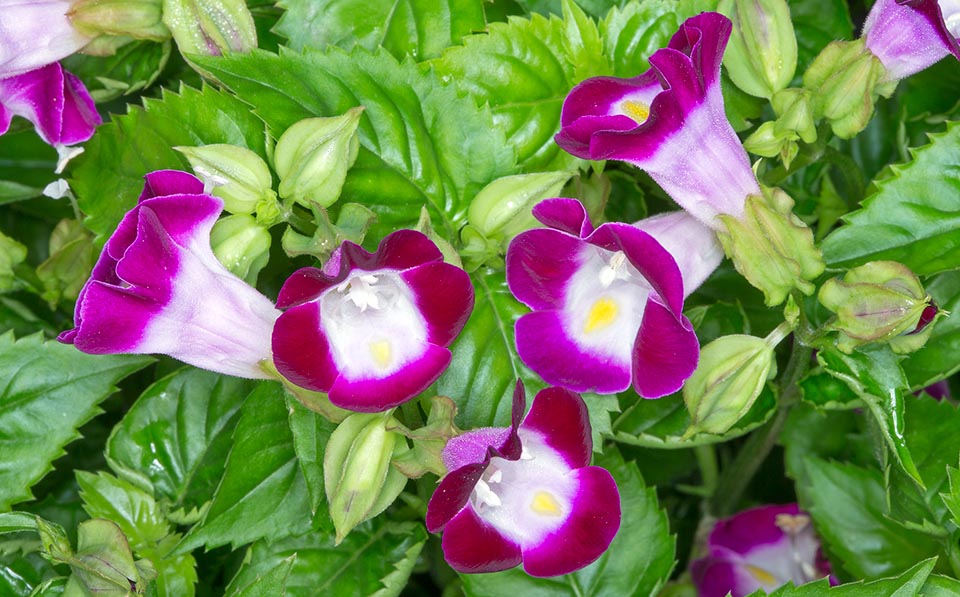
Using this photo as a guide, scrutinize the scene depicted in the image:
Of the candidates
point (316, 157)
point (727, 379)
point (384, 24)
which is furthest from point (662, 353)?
point (384, 24)

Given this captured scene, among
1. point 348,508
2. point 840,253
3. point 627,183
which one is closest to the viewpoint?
point 348,508

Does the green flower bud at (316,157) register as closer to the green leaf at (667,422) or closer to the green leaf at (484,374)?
the green leaf at (484,374)

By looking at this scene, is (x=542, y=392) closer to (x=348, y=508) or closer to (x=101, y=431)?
(x=348, y=508)

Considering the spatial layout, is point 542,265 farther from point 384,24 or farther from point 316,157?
point 384,24

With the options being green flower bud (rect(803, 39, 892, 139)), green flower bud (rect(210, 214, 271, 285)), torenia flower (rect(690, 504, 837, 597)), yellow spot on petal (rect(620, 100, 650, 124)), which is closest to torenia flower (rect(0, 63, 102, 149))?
green flower bud (rect(210, 214, 271, 285))

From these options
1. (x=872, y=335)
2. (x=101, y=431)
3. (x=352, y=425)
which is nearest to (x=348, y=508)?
(x=352, y=425)
